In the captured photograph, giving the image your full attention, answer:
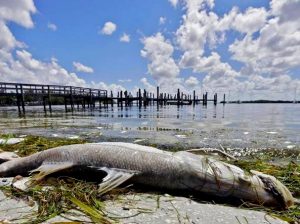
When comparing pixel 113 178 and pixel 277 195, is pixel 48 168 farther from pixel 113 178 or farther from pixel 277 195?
pixel 277 195

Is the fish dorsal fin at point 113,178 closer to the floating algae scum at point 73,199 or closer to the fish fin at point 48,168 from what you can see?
the floating algae scum at point 73,199

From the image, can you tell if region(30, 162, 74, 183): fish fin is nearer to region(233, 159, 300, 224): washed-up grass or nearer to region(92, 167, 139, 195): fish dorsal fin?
region(92, 167, 139, 195): fish dorsal fin

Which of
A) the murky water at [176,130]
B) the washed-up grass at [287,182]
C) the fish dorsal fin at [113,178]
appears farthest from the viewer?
the murky water at [176,130]

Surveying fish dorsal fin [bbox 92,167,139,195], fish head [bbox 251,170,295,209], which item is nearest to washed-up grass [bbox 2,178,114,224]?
fish dorsal fin [bbox 92,167,139,195]

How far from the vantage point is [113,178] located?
11.3ft

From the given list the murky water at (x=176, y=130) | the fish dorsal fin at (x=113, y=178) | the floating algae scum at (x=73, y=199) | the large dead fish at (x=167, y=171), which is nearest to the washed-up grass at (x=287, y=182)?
the floating algae scum at (x=73, y=199)

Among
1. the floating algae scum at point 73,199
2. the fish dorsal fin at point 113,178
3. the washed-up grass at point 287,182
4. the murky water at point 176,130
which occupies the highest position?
the fish dorsal fin at point 113,178

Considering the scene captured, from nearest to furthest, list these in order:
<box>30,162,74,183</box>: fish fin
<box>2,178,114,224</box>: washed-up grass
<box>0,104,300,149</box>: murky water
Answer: <box>2,178,114,224</box>: washed-up grass < <box>30,162,74,183</box>: fish fin < <box>0,104,300,149</box>: murky water

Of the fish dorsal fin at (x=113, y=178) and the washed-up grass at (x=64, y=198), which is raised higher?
the fish dorsal fin at (x=113, y=178)

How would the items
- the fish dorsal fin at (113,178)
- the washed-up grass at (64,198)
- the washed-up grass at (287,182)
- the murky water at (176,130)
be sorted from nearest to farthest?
the washed-up grass at (64,198) < the washed-up grass at (287,182) < the fish dorsal fin at (113,178) < the murky water at (176,130)

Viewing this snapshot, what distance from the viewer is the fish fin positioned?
12.0 feet

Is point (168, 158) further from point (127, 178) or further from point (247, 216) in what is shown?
point (247, 216)

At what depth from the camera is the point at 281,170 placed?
15.5 ft

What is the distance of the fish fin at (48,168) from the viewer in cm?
366
